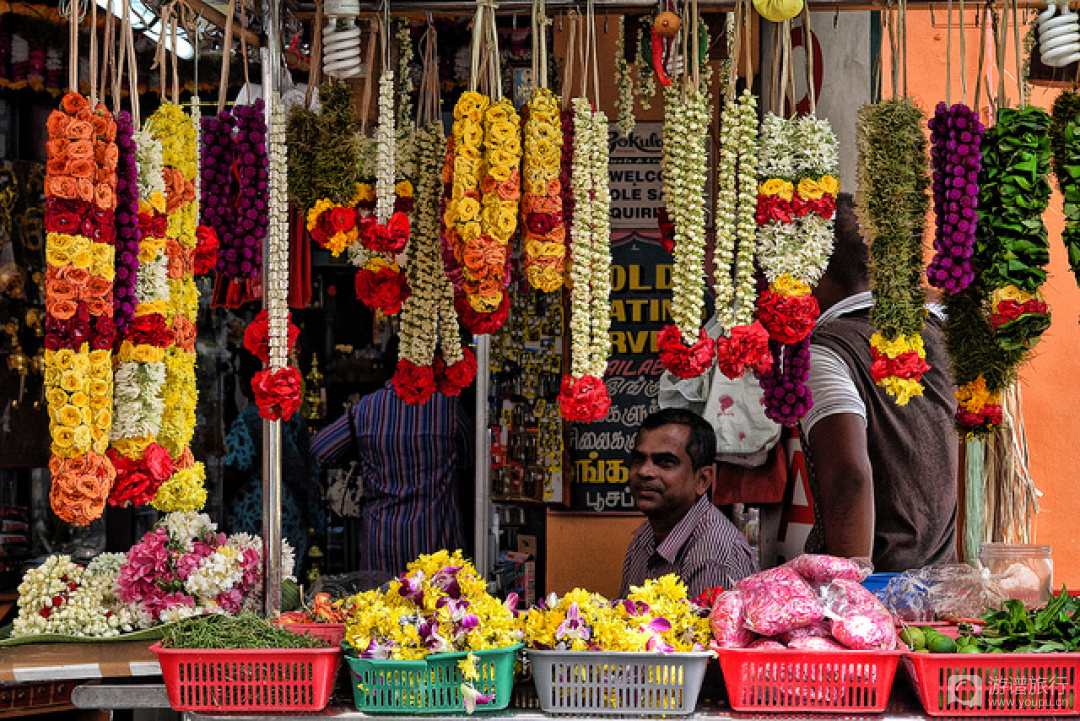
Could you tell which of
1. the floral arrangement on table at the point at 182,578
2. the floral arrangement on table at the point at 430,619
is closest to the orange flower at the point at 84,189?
the floral arrangement on table at the point at 430,619

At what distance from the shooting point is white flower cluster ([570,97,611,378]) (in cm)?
329

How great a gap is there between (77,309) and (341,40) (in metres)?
1.13

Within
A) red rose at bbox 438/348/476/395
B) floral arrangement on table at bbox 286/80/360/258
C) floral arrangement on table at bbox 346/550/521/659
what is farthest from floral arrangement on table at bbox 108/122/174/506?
red rose at bbox 438/348/476/395

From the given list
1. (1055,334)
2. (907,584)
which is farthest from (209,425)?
(1055,334)

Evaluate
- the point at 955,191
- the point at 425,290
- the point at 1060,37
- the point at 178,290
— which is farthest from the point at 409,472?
the point at 1060,37

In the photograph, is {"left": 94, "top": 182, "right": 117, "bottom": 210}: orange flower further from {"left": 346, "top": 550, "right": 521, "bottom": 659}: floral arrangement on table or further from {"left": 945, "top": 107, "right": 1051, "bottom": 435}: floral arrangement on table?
{"left": 945, "top": 107, "right": 1051, "bottom": 435}: floral arrangement on table

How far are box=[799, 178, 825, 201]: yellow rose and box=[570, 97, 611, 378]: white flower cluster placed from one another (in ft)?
1.85

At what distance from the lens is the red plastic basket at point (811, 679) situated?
9.36 ft

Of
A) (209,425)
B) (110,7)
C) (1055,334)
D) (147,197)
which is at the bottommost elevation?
(209,425)

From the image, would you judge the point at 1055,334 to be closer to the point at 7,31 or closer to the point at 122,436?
the point at 122,436

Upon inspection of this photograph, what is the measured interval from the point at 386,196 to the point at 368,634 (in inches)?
49.1

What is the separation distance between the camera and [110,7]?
10.3 ft

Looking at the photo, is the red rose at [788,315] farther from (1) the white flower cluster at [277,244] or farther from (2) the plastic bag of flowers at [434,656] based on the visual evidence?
(1) the white flower cluster at [277,244]

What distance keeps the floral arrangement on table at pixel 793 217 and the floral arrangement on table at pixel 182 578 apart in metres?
1.96
